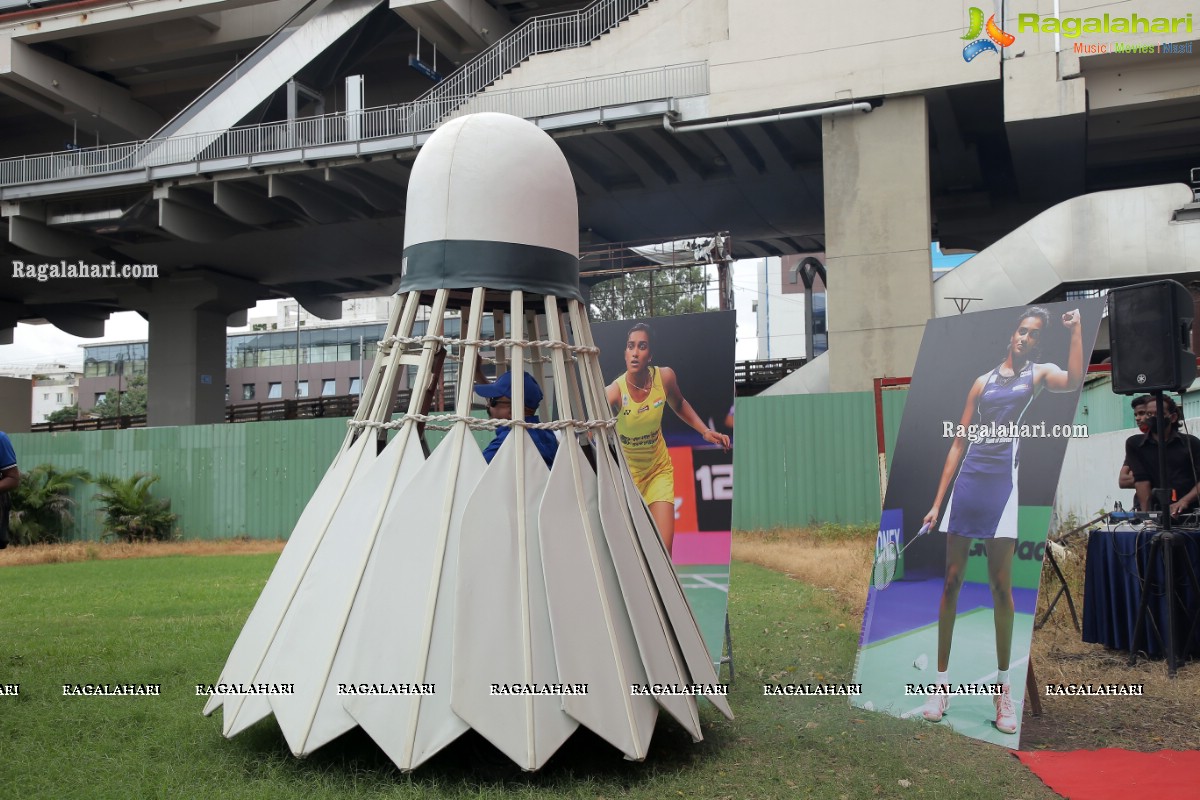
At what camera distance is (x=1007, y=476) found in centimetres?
611

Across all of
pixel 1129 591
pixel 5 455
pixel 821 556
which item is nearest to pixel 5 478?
pixel 5 455

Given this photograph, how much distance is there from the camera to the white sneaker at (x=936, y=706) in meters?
6.03

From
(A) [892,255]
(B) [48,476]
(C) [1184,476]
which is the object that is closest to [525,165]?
(C) [1184,476]

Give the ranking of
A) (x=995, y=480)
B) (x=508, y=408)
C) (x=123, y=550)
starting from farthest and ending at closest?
(x=123, y=550) → (x=995, y=480) → (x=508, y=408)

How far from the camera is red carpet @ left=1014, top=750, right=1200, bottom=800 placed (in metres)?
4.93

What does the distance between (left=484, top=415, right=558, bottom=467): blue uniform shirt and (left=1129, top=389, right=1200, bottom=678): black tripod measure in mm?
4802

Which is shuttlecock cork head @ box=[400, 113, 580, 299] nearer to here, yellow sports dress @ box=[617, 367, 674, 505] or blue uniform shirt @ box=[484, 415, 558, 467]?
blue uniform shirt @ box=[484, 415, 558, 467]

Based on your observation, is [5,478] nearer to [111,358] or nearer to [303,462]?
[303,462]

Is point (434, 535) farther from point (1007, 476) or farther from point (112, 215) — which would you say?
point (112, 215)

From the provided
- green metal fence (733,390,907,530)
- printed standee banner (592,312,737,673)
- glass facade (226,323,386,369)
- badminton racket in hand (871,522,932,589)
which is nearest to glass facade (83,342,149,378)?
glass facade (226,323,386,369)

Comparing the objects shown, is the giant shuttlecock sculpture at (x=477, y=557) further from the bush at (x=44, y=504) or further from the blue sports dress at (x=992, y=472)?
the bush at (x=44, y=504)

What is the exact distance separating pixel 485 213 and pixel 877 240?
17.2 metres

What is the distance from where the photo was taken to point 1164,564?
24.6 feet

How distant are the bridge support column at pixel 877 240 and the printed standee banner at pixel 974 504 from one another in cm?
1451
